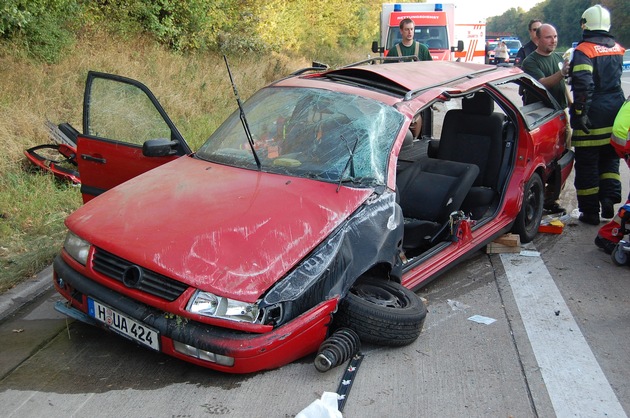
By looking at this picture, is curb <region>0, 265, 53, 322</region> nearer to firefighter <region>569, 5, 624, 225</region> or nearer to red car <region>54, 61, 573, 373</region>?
red car <region>54, 61, 573, 373</region>

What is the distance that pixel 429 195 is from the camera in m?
5.52

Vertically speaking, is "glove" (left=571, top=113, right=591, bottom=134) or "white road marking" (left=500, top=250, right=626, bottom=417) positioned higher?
"glove" (left=571, top=113, right=591, bottom=134)

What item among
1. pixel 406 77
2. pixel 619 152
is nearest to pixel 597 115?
pixel 619 152

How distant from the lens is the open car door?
5.49 meters

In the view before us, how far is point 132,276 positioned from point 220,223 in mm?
568

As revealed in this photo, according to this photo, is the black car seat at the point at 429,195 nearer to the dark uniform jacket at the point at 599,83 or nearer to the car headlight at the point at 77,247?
the dark uniform jacket at the point at 599,83

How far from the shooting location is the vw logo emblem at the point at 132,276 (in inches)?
144

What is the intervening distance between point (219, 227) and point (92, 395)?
44.7 inches

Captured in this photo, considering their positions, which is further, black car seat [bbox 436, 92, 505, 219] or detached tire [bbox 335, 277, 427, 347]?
black car seat [bbox 436, 92, 505, 219]

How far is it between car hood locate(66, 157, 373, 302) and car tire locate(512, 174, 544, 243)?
7.92 feet

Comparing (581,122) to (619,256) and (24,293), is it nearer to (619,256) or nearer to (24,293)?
(619,256)

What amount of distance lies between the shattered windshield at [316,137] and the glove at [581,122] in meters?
2.82

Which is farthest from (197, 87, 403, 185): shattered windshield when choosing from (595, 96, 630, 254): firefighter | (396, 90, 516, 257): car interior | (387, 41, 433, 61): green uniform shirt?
(387, 41, 433, 61): green uniform shirt

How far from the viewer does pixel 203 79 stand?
13828 mm
